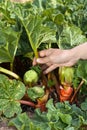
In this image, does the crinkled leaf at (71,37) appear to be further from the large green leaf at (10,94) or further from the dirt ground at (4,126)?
the dirt ground at (4,126)

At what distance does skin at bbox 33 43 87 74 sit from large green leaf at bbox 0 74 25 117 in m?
0.20

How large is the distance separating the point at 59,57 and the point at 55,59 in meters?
0.04

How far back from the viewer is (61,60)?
2285 mm

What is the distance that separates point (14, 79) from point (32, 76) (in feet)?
0.36

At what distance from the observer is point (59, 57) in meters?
2.28

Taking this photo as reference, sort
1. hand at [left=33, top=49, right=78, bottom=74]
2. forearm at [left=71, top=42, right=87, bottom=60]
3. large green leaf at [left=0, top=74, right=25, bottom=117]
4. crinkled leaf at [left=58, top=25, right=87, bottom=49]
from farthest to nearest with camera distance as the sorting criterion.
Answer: crinkled leaf at [left=58, top=25, right=87, bottom=49] < large green leaf at [left=0, top=74, right=25, bottom=117] < hand at [left=33, top=49, right=78, bottom=74] < forearm at [left=71, top=42, right=87, bottom=60]

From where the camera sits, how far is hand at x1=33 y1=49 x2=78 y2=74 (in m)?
2.23

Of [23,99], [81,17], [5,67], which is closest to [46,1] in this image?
[81,17]

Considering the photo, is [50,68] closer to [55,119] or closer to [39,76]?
[39,76]

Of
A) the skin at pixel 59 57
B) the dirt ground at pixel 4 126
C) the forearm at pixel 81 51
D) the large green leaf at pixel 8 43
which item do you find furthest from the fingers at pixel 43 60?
the dirt ground at pixel 4 126

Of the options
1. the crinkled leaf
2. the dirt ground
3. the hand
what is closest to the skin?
the hand

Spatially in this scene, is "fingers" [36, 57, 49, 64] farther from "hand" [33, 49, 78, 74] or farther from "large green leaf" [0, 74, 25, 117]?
"large green leaf" [0, 74, 25, 117]

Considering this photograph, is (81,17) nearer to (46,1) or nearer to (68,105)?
(46,1)

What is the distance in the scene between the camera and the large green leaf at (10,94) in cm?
233
